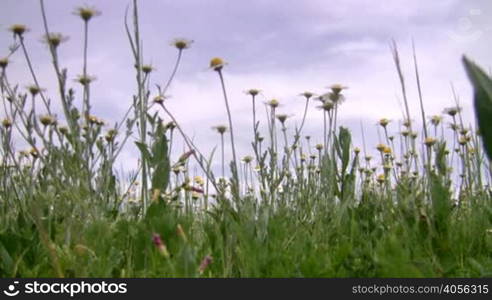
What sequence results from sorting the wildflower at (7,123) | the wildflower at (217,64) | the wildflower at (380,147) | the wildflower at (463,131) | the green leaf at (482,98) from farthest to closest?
the wildflower at (380,147)
the wildflower at (463,131)
the wildflower at (7,123)
the wildflower at (217,64)
the green leaf at (482,98)

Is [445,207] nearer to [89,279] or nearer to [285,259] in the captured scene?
[285,259]

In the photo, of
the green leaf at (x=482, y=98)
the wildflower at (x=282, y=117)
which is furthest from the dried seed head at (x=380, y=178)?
the green leaf at (x=482, y=98)

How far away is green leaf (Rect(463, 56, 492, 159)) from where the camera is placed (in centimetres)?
112

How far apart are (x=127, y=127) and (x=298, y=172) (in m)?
1.30

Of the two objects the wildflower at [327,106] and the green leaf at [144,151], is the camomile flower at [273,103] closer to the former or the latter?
the wildflower at [327,106]

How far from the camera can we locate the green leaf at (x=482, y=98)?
112cm

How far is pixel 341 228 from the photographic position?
98.3 inches

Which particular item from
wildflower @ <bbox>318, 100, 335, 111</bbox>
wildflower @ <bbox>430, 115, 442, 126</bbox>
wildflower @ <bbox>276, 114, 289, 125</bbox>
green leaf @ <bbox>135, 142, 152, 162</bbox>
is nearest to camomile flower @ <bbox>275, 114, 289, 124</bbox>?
wildflower @ <bbox>276, 114, 289, 125</bbox>

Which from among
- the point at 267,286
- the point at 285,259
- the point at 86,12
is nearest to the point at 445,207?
the point at 285,259

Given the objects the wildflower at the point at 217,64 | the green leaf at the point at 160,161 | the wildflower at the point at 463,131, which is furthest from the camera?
the wildflower at the point at 463,131

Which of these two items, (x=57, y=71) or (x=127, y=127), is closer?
(x=57, y=71)

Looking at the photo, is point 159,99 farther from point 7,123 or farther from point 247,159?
point 247,159

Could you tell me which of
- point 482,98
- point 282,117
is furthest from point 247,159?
point 482,98

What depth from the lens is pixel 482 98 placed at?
1.13 meters
